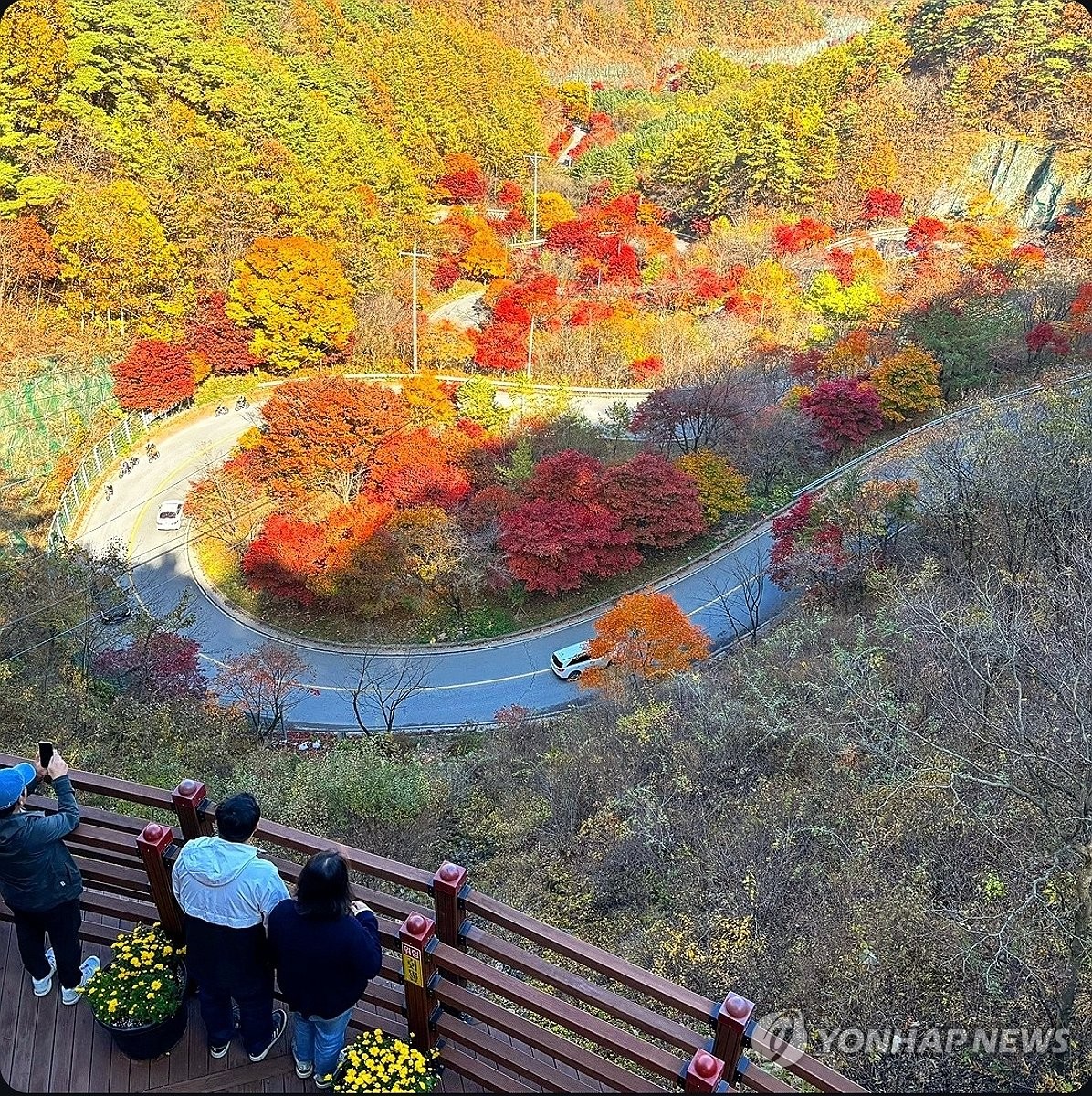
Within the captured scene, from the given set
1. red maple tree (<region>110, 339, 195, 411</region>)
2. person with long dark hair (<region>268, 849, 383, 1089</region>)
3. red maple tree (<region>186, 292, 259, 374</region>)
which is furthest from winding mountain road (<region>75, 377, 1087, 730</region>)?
person with long dark hair (<region>268, 849, 383, 1089</region>)

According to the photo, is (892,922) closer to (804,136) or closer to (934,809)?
(934,809)

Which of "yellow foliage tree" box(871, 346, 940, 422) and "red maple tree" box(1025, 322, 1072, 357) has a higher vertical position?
"red maple tree" box(1025, 322, 1072, 357)

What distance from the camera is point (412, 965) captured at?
12.6 feet

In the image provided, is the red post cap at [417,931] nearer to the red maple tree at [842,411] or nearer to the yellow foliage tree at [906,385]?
the red maple tree at [842,411]

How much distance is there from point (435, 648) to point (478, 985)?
16.0 meters

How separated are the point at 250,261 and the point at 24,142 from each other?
7321 mm

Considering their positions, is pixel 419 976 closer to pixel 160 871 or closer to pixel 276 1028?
pixel 276 1028

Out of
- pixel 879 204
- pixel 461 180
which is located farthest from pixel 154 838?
pixel 461 180

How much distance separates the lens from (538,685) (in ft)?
61.1

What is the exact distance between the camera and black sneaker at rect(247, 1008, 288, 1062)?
13.6ft

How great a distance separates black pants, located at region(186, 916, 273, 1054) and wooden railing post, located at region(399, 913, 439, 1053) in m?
0.69

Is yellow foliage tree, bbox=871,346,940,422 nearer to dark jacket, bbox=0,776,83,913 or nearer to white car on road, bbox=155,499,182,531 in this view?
white car on road, bbox=155,499,182,531

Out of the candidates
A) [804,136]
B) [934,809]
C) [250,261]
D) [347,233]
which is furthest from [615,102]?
[934,809]

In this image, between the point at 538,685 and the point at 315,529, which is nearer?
the point at 538,685
